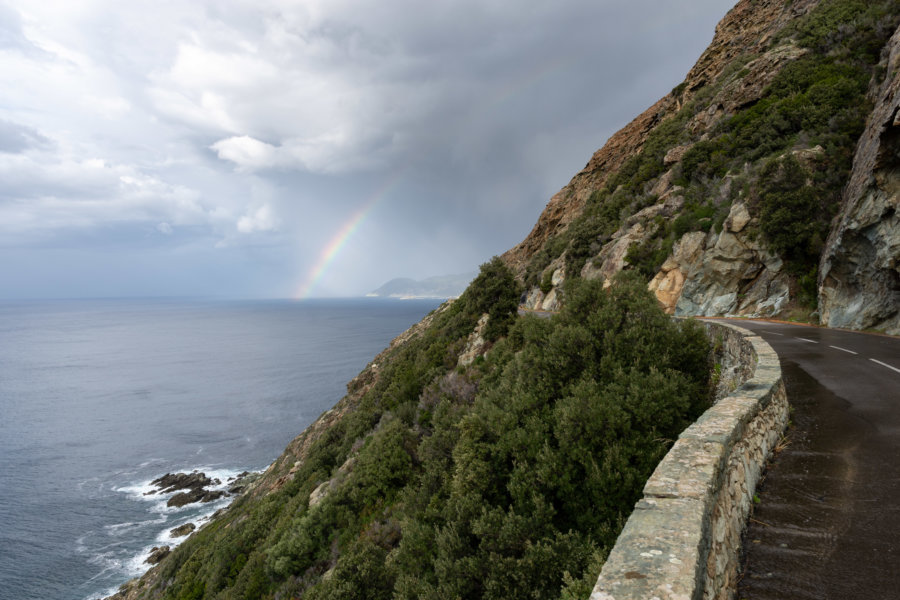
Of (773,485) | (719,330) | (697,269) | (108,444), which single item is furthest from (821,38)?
(108,444)

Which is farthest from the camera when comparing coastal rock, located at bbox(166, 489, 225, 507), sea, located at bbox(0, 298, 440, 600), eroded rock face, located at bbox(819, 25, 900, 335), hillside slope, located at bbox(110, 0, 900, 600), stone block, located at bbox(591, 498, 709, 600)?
coastal rock, located at bbox(166, 489, 225, 507)

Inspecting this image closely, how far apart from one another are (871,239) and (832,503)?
58.5 feet

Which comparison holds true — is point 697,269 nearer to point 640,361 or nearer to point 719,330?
point 719,330

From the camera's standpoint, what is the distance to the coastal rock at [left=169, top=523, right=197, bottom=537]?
3312 centimetres

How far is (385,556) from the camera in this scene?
11.2 m

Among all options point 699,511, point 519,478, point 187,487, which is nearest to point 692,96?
point 519,478

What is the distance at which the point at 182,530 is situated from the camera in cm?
3344

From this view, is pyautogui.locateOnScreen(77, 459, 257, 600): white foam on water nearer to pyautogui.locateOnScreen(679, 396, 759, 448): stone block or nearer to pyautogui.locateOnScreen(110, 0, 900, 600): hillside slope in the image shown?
pyautogui.locateOnScreen(110, 0, 900, 600): hillside slope

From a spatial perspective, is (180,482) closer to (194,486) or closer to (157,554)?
(194,486)

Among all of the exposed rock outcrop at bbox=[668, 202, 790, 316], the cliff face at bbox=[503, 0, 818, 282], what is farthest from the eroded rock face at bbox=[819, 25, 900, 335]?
the cliff face at bbox=[503, 0, 818, 282]

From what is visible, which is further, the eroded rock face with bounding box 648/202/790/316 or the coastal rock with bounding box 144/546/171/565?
the coastal rock with bounding box 144/546/171/565

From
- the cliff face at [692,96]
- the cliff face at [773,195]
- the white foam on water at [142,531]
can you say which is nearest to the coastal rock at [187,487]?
the white foam on water at [142,531]

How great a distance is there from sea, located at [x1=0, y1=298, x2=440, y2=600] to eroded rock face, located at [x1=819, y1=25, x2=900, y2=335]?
4538 centimetres

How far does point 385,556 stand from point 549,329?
7.72 m
